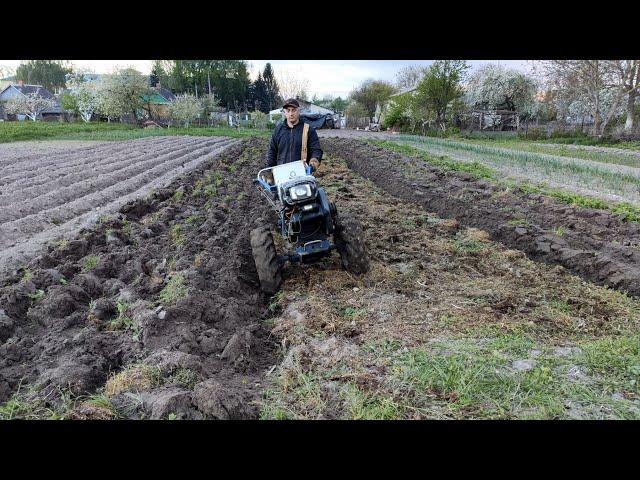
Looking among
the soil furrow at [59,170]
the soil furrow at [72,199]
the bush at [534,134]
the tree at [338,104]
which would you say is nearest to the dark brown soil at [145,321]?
the soil furrow at [72,199]

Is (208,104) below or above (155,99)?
below

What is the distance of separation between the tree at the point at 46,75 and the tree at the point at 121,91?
A: 15.0 meters

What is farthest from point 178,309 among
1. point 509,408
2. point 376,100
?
point 376,100

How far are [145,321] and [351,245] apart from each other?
2.45 m

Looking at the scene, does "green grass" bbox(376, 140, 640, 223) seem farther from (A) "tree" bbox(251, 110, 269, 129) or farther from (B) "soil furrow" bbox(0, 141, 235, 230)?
(A) "tree" bbox(251, 110, 269, 129)

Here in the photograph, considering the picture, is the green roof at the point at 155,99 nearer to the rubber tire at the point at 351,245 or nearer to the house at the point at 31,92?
the house at the point at 31,92

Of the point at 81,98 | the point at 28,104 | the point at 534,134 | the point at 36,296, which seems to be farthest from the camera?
the point at 28,104

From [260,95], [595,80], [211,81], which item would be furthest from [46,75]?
[595,80]

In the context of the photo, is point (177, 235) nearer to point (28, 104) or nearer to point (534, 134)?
point (534, 134)

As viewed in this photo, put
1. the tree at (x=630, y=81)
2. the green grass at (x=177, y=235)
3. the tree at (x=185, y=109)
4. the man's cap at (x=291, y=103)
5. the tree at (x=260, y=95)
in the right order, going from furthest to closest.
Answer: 1. the tree at (x=260, y=95)
2. the tree at (x=185, y=109)
3. the tree at (x=630, y=81)
4. the green grass at (x=177, y=235)
5. the man's cap at (x=291, y=103)

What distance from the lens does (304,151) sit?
5.55 meters

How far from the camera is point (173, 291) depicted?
15.2 ft

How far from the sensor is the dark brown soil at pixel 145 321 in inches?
121

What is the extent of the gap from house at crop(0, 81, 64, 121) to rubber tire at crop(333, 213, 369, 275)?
6562cm
